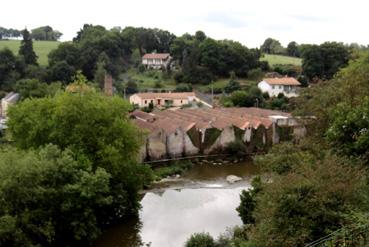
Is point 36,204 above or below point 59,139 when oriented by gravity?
below

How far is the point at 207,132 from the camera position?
4006 centimetres

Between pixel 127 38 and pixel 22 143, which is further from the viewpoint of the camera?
pixel 127 38

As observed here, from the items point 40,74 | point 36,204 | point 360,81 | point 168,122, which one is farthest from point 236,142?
point 40,74

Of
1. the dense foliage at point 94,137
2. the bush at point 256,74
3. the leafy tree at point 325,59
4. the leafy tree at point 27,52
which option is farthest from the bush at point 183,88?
the dense foliage at point 94,137

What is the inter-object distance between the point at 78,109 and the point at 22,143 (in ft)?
12.1

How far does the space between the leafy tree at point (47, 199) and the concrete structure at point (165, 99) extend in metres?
38.8

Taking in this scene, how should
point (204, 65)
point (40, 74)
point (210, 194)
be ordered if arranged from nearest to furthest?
point (210, 194) < point (40, 74) < point (204, 65)

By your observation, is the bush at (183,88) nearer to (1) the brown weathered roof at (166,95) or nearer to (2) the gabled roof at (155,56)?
(1) the brown weathered roof at (166,95)

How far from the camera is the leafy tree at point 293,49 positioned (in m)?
106

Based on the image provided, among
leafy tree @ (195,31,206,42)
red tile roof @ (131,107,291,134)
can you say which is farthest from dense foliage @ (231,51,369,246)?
leafy tree @ (195,31,206,42)

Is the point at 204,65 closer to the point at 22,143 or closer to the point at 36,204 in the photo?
the point at 22,143

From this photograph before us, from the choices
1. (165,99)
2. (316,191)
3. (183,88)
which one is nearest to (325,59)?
(183,88)

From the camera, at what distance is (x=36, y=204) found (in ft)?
64.5

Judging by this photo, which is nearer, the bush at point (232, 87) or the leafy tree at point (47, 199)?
the leafy tree at point (47, 199)
